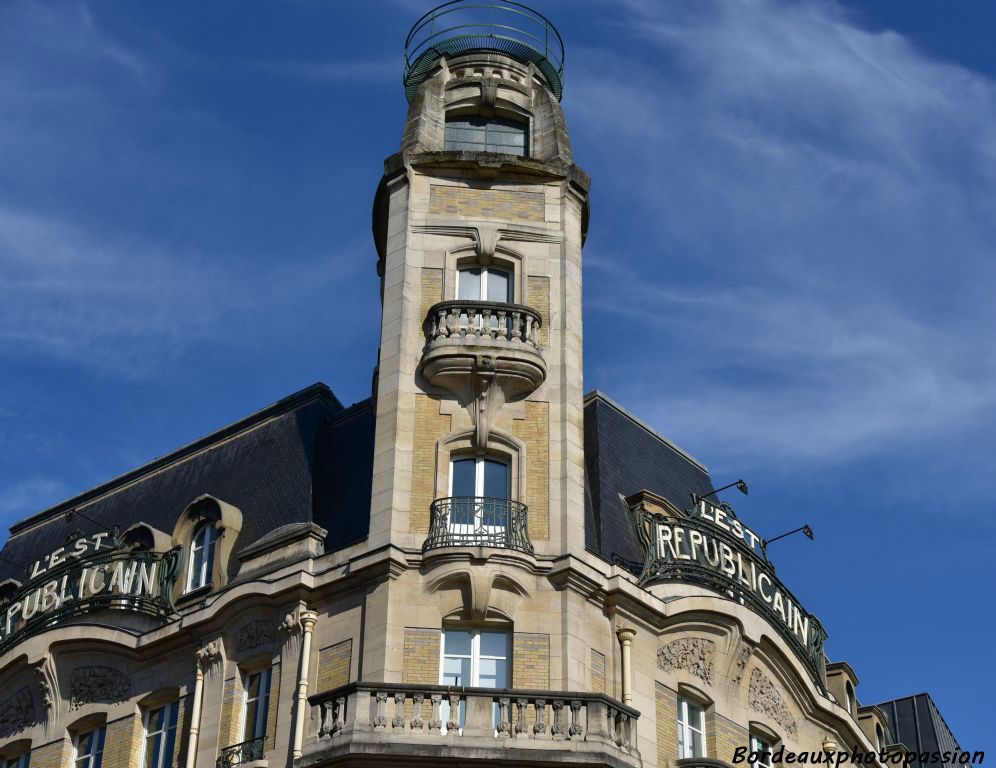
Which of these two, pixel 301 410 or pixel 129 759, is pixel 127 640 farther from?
pixel 301 410

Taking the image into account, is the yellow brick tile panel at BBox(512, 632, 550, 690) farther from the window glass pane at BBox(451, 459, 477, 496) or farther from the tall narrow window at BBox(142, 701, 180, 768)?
the tall narrow window at BBox(142, 701, 180, 768)

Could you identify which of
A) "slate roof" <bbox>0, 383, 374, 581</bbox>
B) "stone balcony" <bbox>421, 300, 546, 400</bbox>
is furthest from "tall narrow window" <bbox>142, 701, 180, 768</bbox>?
"stone balcony" <bbox>421, 300, 546, 400</bbox>

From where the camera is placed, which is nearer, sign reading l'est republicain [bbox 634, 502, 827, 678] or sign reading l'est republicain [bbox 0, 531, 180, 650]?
sign reading l'est republicain [bbox 634, 502, 827, 678]

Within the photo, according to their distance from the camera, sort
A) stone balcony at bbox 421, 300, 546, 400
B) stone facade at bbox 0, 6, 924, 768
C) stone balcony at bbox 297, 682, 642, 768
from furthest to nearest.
Result: stone balcony at bbox 421, 300, 546, 400
stone facade at bbox 0, 6, 924, 768
stone balcony at bbox 297, 682, 642, 768

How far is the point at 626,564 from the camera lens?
32.3 meters

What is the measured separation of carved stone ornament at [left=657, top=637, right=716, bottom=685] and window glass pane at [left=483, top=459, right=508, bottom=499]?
13.3 ft

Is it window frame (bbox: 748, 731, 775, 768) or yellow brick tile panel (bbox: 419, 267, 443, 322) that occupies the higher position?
yellow brick tile panel (bbox: 419, 267, 443, 322)

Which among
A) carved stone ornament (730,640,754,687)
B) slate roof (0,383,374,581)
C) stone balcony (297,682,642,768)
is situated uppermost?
slate roof (0,383,374,581)

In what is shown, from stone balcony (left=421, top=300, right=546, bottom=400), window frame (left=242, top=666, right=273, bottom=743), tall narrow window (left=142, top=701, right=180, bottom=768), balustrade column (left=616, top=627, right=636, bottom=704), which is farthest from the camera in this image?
stone balcony (left=421, top=300, right=546, bottom=400)

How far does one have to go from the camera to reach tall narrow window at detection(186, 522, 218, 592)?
1316 inches

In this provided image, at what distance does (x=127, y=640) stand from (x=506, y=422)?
325 inches

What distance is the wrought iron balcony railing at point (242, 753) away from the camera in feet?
96.1

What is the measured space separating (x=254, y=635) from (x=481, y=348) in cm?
661

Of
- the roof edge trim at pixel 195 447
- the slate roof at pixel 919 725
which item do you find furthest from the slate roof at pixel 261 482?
the slate roof at pixel 919 725
